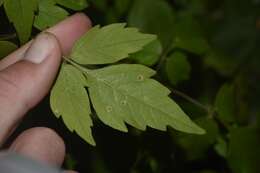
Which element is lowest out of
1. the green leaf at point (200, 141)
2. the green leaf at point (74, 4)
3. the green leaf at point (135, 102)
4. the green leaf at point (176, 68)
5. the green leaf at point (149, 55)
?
the green leaf at point (200, 141)

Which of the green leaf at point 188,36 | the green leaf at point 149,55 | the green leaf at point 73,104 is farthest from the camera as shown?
the green leaf at point 188,36

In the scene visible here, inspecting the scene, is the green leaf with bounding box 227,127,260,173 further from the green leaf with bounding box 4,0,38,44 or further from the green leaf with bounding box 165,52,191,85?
the green leaf with bounding box 4,0,38,44

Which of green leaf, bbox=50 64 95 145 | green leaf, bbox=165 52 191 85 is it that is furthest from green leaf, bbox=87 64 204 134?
green leaf, bbox=165 52 191 85

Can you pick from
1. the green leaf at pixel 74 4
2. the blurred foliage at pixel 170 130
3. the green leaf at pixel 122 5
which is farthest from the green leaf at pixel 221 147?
the green leaf at pixel 74 4

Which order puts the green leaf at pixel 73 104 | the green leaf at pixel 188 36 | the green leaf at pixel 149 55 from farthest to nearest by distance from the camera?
the green leaf at pixel 188 36, the green leaf at pixel 149 55, the green leaf at pixel 73 104

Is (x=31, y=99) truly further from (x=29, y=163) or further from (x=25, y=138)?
(x=29, y=163)

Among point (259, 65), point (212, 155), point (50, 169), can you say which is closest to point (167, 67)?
point (212, 155)

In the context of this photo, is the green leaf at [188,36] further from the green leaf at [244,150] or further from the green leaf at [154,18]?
the green leaf at [244,150]
